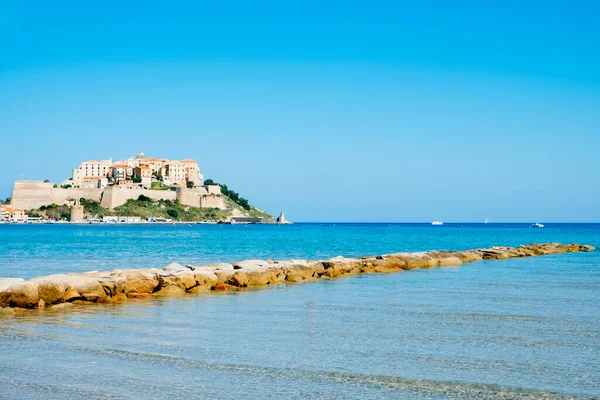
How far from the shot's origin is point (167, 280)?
1515 cm

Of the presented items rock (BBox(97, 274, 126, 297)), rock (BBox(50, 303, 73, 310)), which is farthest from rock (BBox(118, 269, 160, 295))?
rock (BBox(50, 303, 73, 310))

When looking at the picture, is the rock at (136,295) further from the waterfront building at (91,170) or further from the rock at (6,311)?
the waterfront building at (91,170)

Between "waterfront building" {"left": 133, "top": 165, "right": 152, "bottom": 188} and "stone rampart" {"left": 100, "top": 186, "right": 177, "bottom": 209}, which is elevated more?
"waterfront building" {"left": 133, "top": 165, "right": 152, "bottom": 188}

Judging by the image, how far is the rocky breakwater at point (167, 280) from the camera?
39.8 ft

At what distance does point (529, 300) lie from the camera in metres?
13.5

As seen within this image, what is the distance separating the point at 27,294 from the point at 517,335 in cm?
852

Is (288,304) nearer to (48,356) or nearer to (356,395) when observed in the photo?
(48,356)

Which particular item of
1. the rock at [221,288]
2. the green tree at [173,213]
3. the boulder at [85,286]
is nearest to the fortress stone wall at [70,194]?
the green tree at [173,213]

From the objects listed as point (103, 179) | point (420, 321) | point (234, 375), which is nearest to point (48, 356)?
point (234, 375)

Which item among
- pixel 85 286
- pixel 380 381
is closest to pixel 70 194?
pixel 85 286

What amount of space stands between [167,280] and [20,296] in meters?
3.85

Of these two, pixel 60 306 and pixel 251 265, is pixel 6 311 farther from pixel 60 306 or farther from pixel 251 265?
pixel 251 265

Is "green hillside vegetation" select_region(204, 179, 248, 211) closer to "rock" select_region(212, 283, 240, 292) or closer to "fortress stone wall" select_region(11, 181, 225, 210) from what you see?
"fortress stone wall" select_region(11, 181, 225, 210)

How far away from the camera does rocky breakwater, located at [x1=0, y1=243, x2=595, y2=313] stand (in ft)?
39.8
